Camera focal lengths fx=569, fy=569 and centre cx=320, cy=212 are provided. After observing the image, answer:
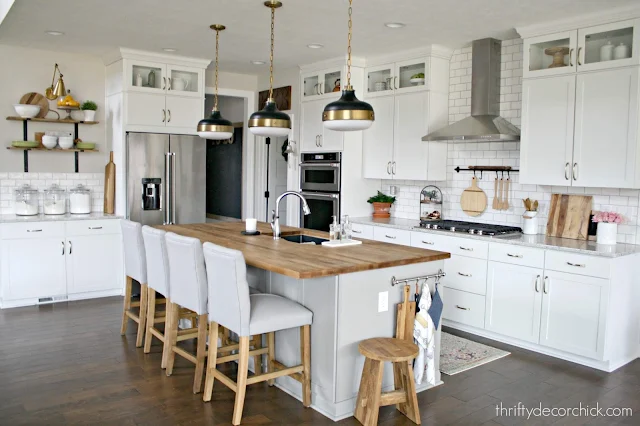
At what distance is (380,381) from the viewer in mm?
3154

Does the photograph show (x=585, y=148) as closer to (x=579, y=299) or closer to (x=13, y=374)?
(x=579, y=299)

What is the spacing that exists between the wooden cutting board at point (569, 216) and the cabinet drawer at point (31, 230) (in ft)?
15.9

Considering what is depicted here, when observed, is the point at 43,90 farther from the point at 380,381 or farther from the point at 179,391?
the point at 380,381

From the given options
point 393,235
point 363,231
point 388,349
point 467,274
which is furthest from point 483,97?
point 388,349

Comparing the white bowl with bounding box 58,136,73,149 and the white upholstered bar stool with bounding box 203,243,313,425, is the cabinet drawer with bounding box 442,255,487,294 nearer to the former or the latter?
the white upholstered bar stool with bounding box 203,243,313,425

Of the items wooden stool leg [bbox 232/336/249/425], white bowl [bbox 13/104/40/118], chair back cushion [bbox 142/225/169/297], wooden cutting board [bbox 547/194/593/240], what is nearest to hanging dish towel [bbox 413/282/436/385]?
wooden stool leg [bbox 232/336/249/425]

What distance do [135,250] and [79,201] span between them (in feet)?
7.18

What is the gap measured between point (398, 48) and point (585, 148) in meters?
2.18

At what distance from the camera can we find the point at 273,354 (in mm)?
3826

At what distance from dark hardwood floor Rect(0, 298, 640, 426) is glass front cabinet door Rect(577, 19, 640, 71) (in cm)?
232

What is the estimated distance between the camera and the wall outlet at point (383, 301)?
3494 mm

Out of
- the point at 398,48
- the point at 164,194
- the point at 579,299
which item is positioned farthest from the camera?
the point at 164,194

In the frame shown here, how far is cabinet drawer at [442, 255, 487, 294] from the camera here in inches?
194

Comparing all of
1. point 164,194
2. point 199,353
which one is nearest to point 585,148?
point 199,353
